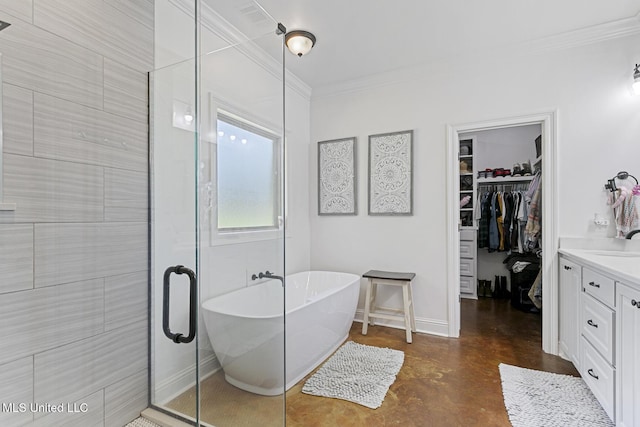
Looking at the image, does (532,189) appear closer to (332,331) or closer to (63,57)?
(332,331)

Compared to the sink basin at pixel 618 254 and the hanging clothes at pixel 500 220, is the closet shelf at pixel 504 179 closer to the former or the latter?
the hanging clothes at pixel 500 220

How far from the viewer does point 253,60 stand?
197 cm

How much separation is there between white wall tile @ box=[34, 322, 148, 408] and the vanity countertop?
100 inches

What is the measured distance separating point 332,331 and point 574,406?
63.1 inches

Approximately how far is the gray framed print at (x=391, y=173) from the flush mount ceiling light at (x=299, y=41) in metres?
1.16

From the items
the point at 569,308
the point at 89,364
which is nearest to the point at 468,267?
the point at 569,308

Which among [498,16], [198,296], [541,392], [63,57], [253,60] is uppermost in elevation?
[498,16]

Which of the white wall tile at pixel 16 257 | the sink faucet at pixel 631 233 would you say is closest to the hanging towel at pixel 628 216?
the sink faucet at pixel 631 233

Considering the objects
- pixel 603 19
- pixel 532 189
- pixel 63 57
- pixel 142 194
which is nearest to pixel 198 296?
pixel 142 194

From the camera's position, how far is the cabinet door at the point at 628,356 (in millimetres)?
1422

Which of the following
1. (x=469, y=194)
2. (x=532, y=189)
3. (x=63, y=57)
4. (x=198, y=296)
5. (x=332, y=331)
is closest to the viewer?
(x=63, y=57)

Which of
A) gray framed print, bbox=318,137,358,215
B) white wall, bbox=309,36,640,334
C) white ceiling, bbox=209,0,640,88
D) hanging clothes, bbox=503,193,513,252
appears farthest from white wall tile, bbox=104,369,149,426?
hanging clothes, bbox=503,193,513,252

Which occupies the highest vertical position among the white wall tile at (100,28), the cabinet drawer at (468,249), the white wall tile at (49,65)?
the white wall tile at (100,28)

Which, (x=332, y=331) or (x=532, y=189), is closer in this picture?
(x=332, y=331)
